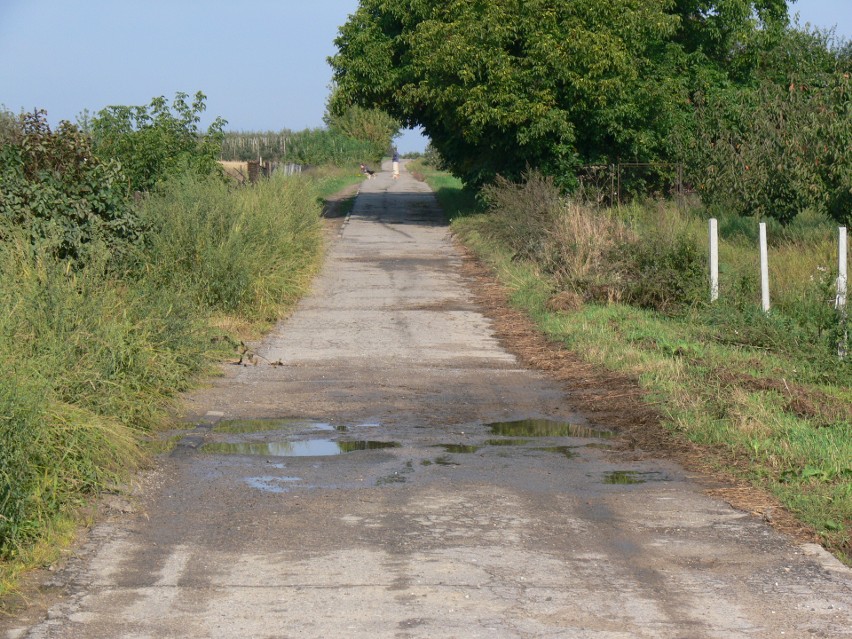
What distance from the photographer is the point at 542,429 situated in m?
8.85

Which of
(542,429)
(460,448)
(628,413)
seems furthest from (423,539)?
(628,413)

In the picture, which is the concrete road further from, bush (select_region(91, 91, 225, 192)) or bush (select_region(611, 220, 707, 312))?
bush (select_region(91, 91, 225, 192))

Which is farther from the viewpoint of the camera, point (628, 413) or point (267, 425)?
point (628, 413)

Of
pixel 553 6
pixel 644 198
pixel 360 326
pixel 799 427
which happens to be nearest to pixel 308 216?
pixel 360 326

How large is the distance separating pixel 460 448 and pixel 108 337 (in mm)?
2904

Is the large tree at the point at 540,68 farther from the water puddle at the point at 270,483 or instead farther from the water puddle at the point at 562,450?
the water puddle at the point at 270,483

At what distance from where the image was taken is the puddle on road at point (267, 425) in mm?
8711

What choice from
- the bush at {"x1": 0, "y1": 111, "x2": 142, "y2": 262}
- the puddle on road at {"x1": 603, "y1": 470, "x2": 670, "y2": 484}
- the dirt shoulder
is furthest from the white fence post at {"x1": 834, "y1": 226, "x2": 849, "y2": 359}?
the bush at {"x1": 0, "y1": 111, "x2": 142, "y2": 262}

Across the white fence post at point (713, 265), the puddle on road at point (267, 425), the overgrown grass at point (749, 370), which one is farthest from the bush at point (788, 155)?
the puddle on road at point (267, 425)

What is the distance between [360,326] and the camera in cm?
1434

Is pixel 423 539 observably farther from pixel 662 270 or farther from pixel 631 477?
pixel 662 270

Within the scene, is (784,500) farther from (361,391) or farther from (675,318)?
(675,318)

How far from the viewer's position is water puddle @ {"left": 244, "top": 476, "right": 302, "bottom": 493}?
698 centimetres

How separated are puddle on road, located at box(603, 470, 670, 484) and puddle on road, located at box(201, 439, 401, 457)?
5.51ft
